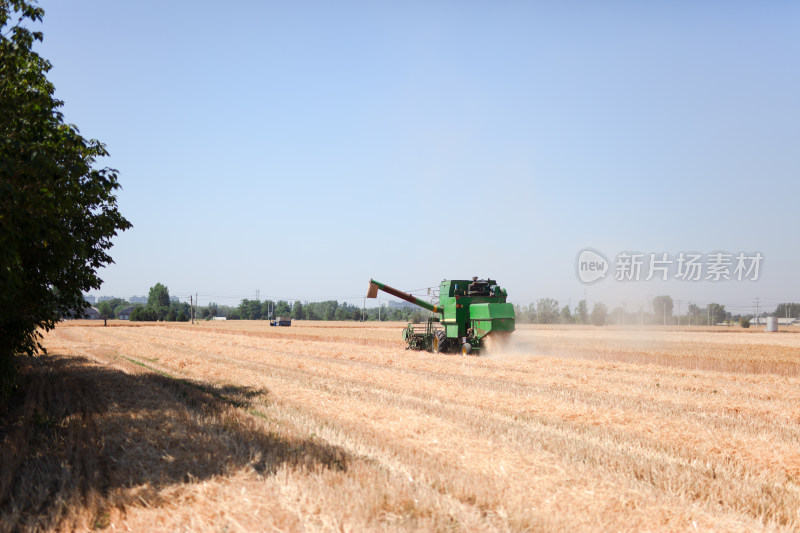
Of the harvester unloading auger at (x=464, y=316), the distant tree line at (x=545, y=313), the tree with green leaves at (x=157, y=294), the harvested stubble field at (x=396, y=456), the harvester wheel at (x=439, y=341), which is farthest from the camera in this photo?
the tree with green leaves at (x=157, y=294)

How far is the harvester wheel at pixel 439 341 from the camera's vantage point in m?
22.2

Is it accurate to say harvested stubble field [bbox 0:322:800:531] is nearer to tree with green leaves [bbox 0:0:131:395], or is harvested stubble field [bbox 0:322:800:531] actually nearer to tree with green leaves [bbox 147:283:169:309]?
tree with green leaves [bbox 0:0:131:395]

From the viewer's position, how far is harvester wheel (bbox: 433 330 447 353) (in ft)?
72.8

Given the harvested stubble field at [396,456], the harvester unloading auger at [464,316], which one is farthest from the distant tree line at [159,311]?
the harvested stubble field at [396,456]

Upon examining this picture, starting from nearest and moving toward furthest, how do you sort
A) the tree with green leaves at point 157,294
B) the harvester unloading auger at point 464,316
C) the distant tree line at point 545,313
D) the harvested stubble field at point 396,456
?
the harvested stubble field at point 396,456, the harvester unloading auger at point 464,316, the distant tree line at point 545,313, the tree with green leaves at point 157,294

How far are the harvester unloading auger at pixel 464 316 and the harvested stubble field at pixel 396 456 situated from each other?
801cm

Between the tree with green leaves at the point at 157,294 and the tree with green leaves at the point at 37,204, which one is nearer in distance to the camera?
the tree with green leaves at the point at 37,204

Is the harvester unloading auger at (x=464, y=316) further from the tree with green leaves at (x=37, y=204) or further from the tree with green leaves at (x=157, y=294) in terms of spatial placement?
the tree with green leaves at (x=157, y=294)

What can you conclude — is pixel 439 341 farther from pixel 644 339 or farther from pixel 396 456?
pixel 644 339

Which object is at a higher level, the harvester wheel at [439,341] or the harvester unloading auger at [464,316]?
the harvester unloading auger at [464,316]

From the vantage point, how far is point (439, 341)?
22.4 m

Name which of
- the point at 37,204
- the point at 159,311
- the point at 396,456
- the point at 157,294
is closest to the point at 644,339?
the point at 396,456

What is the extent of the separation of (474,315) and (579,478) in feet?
52.3

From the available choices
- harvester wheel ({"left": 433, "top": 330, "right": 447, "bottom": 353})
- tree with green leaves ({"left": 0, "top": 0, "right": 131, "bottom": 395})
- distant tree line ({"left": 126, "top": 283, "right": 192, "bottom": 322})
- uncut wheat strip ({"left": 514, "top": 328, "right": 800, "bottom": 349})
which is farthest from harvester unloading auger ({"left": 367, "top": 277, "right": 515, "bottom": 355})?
distant tree line ({"left": 126, "top": 283, "right": 192, "bottom": 322})
